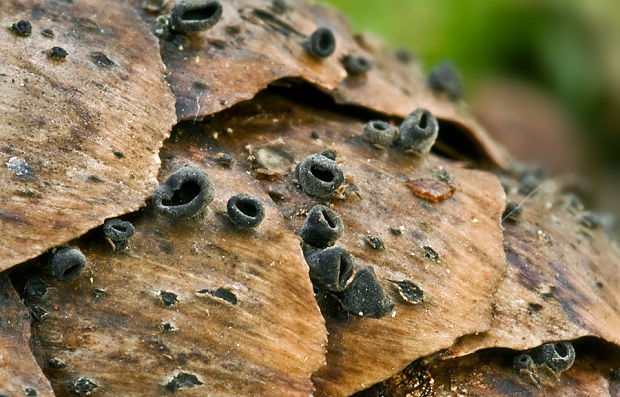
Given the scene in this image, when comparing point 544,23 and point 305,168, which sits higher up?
point 305,168

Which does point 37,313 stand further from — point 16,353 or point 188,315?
Answer: point 188,315

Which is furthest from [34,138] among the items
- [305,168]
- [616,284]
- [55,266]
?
[616,284]

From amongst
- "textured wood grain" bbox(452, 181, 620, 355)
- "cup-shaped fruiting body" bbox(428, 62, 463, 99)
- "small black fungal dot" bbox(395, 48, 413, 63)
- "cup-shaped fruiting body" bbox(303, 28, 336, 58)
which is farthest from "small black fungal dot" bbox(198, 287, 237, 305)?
"small black fungal dot" bbox(395, 48, 413, 63)

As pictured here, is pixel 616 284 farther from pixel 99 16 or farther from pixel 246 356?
pixel 99 16

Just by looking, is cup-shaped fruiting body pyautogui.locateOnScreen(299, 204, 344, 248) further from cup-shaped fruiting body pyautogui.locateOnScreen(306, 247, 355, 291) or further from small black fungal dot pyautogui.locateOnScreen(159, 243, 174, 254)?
small black fungal dot pyautogui.locateOnScreen(159, 243, 174, 254)

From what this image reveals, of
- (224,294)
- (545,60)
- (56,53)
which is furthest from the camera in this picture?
(545,60)

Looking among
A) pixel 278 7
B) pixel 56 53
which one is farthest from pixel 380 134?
pixel 56 53
